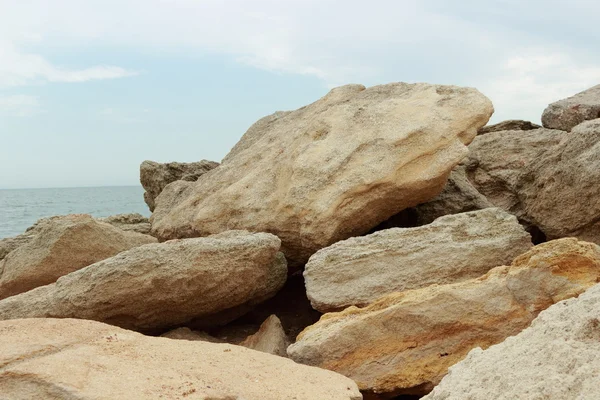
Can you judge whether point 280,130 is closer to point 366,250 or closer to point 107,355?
point 366,250

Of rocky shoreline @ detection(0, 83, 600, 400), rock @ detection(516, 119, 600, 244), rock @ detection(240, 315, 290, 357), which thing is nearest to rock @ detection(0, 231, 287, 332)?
rocky shoreline @ detection(0, 83, 600, 400)

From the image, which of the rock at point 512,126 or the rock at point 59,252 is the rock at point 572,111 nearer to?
the rock at point 512,126

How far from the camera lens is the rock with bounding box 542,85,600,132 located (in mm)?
8609

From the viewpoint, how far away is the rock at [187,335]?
6148 mm

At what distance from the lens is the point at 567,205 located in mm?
5938

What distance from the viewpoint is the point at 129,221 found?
32.9 feet

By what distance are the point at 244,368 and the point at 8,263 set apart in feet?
15.1

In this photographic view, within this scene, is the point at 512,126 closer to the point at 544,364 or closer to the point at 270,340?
the point at 270,340

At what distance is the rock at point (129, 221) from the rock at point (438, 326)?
4.87 meters

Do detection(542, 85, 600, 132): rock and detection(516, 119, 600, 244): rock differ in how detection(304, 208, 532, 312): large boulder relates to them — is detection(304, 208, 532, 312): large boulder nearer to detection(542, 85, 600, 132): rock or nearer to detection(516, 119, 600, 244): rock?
detection(516, 119, 600, 244): rock

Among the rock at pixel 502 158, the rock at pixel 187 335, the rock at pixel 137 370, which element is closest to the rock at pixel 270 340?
the rock at pixel 187 335

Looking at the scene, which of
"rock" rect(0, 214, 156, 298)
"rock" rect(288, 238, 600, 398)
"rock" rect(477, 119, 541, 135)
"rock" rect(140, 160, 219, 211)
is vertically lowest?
"rock" rect(288, 238, 600, 398)

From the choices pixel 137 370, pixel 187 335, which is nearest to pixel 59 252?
pixel 187 335

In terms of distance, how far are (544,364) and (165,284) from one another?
141 inches
